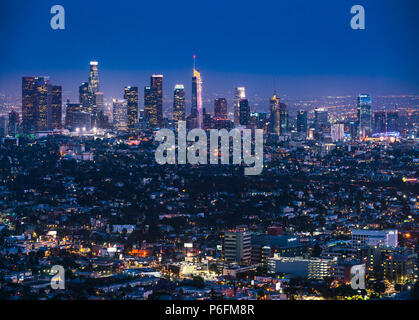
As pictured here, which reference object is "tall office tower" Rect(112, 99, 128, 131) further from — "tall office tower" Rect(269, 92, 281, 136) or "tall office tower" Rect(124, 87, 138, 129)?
"tall office tower" Rect(269, 92, 281, 136)

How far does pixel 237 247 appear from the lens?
55.3 ft

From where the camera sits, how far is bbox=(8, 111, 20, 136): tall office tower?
121 ft

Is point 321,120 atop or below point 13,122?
atop

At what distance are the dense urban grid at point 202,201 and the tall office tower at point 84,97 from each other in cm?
8

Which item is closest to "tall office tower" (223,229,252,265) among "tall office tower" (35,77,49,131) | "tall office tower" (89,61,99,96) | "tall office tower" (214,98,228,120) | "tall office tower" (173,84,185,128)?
"tall office tower" (89,61,99,96)

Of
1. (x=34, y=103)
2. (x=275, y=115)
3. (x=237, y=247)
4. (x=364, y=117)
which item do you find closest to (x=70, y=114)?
(x=34, y=103)

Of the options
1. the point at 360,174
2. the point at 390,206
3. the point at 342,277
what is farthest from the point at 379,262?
the point at 360,174

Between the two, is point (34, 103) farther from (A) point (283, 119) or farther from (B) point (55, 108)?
(A) point (283, 119)

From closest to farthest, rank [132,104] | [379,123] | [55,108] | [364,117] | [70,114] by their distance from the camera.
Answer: [55,108] < [364,117] < [379,123] < [70,114] < [132,104]

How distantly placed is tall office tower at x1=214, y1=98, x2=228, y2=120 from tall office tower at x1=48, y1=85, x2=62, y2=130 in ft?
19.3

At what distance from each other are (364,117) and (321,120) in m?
2.47
